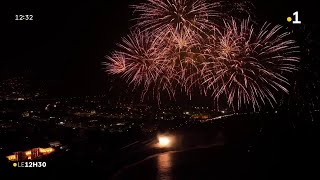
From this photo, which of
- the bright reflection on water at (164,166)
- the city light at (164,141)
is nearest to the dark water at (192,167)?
the bright reflection on water at (164,166)

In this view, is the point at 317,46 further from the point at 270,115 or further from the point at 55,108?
the point at 55,108

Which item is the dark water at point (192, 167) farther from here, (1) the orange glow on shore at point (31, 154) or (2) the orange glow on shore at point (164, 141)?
(1) the orange glow on shore at point (31, 154)

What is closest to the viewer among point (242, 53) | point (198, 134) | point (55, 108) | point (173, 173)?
point (173, 173)

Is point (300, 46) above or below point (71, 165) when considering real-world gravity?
above

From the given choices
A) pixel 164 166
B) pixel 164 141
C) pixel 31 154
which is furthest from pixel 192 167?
pixel 31 154

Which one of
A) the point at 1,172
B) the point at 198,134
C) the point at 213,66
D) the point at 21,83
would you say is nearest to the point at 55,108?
the point at 21,83

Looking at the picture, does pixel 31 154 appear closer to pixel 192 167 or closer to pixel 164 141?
pixel 164 141

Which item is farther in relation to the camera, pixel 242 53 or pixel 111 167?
pixel 242 53

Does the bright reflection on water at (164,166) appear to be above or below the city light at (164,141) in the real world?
below
